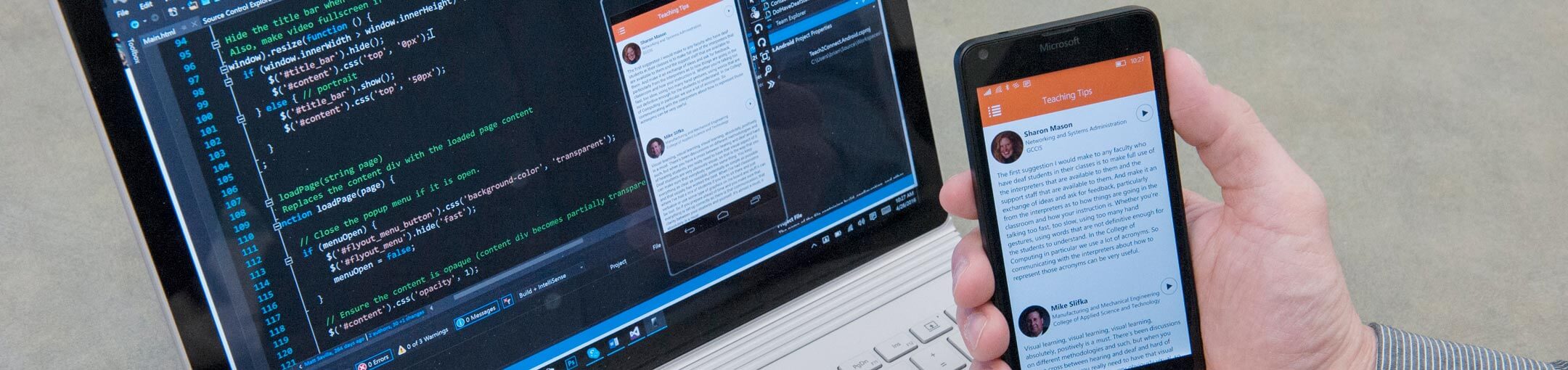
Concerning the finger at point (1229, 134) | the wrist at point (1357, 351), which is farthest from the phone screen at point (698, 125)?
the wrist at point (1357, 351)

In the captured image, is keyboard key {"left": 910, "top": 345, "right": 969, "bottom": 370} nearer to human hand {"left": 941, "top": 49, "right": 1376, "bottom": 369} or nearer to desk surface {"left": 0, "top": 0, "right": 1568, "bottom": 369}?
human hand {"left": 941, "top": 49, "right": 1376, "bottom": 369}

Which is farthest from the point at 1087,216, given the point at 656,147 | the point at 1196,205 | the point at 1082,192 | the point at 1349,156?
the point at 1349,156

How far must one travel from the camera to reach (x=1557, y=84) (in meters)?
0.98

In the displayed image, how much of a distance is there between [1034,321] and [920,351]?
0.08m

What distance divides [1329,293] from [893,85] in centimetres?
26

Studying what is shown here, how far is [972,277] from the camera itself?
0.57 m

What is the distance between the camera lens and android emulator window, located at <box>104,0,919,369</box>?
47cm

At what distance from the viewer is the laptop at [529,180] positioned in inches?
18.1

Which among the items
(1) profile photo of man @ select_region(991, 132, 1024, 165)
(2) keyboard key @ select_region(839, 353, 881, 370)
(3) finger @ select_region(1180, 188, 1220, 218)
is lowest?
(2) keyboard key @ select_region(839, 353, 881, 370)

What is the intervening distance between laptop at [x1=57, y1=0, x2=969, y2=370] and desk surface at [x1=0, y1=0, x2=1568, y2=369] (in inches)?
10.0

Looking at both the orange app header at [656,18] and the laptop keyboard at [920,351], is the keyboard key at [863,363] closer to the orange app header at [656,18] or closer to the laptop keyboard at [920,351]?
the laptop keyboard at [920,351]

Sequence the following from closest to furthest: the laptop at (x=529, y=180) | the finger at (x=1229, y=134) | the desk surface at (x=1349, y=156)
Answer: the laptop at (x=529, y=180) → the finger at (x=1229, y=134) → the desk surface at (x=1349, y=156)

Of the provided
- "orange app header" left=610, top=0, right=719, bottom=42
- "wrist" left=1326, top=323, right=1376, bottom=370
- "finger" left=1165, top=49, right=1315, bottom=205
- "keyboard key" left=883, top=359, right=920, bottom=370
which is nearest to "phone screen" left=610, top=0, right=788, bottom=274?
"orange app header" left=610, top=0, right=719, bottom=42

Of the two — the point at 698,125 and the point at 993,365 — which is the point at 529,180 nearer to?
the point at 698,125
